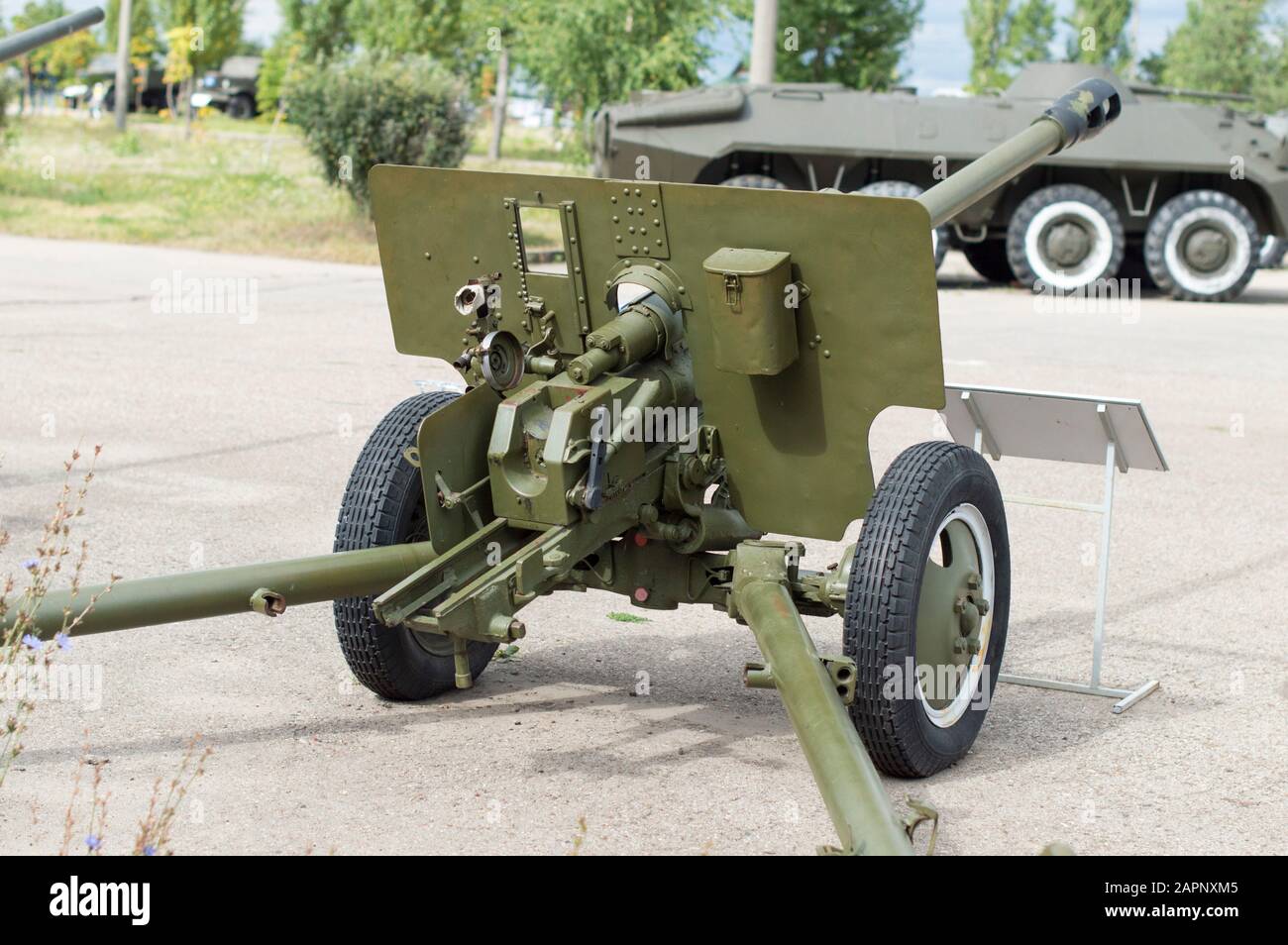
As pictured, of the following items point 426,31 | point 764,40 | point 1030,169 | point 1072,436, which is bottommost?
point 1072,436

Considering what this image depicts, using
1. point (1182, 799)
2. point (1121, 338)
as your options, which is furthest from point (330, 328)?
point (1182, 799)

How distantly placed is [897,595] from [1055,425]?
5.35 feet

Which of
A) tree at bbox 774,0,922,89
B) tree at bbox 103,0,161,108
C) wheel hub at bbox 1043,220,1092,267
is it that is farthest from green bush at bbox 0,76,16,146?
tree at bbox 103,0,161,108

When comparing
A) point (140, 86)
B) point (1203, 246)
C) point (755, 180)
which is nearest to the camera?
point (1203, 246)

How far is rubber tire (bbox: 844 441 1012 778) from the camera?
4.19 meters

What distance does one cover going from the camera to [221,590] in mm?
4043

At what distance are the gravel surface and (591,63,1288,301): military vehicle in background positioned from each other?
8.19m

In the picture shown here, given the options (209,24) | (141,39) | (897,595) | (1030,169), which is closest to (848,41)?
(1030,169)

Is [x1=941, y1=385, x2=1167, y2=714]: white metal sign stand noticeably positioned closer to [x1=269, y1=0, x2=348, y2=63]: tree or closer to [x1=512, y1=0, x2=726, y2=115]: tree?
[x1=512, y1=0, x2=726, y2=115]: tree

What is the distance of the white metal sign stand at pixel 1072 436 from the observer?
5.34m

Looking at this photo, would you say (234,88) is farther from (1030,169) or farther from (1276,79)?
(1030,169)

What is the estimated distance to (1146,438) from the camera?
17.6 ft

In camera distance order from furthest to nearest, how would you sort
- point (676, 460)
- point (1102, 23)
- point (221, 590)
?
1. point (1102, 23)
2. point (676, 460)
3. point (221, 590)
